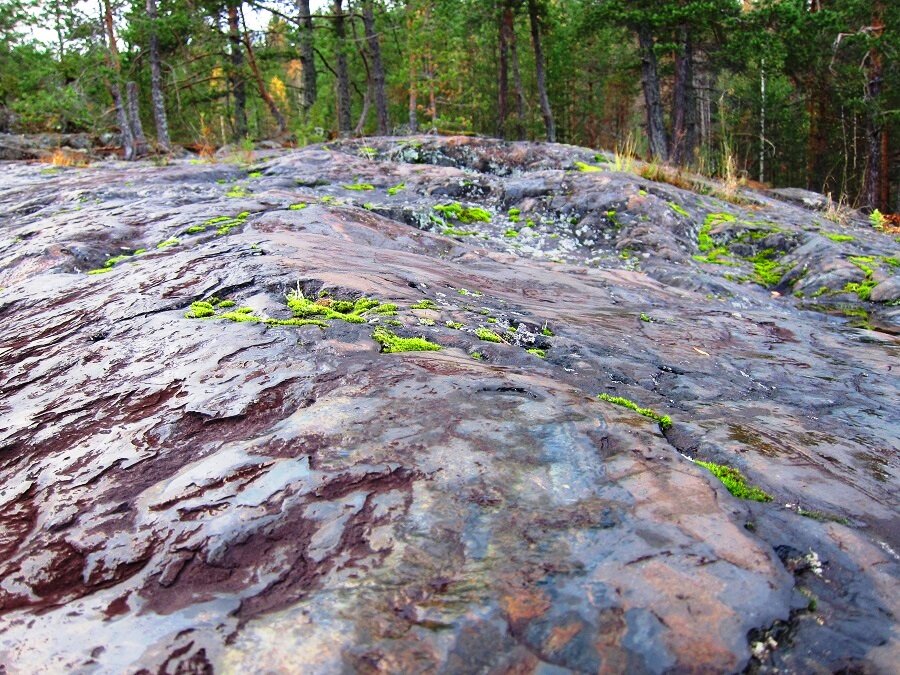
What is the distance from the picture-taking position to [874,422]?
277cm

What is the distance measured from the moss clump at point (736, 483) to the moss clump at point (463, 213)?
5.35 meters

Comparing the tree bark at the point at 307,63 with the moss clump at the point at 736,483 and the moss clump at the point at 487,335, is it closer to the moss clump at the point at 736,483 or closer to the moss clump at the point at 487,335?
the moss clump at the point at 487,335

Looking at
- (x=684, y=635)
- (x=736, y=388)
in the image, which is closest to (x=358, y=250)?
(x=736, y=388)

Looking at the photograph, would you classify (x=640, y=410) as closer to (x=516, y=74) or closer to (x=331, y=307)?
(x=331, y=307)

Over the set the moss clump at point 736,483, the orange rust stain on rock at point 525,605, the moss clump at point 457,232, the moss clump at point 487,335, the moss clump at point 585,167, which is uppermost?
the moss clump at point 585,167

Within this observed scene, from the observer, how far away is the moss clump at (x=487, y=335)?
3.09 metres

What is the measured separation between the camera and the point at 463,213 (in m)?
7.17

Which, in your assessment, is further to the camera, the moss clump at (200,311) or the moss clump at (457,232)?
the moss clump at (457,232)

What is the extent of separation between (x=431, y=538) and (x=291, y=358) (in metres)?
1.23

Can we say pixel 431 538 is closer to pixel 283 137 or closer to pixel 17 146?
pixel 283 137

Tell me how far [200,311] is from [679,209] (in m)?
6.12

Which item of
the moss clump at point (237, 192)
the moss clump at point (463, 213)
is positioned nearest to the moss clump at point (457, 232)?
the moss clump at point (463, 213)

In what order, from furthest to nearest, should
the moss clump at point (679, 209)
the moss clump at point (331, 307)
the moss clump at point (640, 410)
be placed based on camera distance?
1. the moss clump at point (679, 209)
2. the moss clump at point (331, 307)
3. the moss clump at point (640, 410)

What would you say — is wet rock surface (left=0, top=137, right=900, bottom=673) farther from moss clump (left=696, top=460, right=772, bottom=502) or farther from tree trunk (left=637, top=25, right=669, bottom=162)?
tree trunk (left=637, top=25, right=669, bottom=162)
